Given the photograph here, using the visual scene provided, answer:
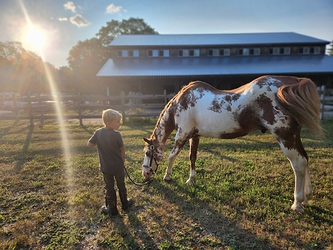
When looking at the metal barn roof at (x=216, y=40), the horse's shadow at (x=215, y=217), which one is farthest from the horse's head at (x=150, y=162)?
the metal barn roof at (x=216, y=40)

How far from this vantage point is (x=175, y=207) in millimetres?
3301

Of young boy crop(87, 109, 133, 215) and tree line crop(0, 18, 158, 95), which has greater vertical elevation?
tree line crop(0, 18, 158, 95)

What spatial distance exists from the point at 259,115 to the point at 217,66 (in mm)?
20581

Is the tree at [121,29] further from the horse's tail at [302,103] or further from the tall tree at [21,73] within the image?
the horse's tail at [302,103]

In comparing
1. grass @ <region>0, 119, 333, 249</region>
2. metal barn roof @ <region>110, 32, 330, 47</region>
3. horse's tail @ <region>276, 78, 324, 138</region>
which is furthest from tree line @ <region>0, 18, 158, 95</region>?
horse's tail @ <region>276, 78, 324, 138</region>

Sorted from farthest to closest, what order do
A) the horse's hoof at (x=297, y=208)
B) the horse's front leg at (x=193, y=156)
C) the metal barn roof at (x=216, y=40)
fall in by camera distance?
the metal barn roof at (x=216, y=40) → the horse's front leg at (x=193, y=156) → the horse's hoof at (x=297, y=208)

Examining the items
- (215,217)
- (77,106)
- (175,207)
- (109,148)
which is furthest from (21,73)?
(215,217)

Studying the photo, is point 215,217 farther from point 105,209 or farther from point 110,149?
point 110,149

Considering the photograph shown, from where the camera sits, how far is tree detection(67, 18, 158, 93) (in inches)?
1380

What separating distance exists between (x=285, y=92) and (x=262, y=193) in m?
1.86

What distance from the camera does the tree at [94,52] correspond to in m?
35.1

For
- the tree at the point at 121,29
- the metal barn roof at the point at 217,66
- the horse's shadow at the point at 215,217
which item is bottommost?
the horse's shadow at the point at 215,217

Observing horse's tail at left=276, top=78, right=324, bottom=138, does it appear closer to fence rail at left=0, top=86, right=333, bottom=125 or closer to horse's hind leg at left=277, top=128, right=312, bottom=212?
horse's hind leg at left=277, top=128, right=312, bottom=212

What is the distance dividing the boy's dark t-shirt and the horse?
1.00m
